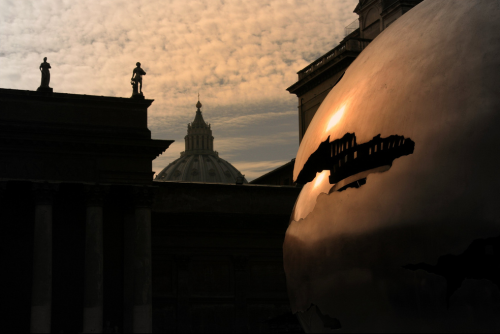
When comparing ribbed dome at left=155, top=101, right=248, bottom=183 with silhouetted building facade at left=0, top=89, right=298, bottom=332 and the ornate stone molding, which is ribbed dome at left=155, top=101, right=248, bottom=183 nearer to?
the ornate stone molding

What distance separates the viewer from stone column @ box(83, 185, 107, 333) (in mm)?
27750

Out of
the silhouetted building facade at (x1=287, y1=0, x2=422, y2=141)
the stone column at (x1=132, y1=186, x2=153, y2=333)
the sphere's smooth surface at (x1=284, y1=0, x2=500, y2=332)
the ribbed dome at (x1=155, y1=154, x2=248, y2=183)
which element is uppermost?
the ribbed dome at (x1=155, y1=154, x2=248, y2=183)

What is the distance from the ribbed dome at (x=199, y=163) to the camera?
140125mm

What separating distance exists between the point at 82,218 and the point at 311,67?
19788 millimetres

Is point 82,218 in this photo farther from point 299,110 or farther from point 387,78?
point 387,78

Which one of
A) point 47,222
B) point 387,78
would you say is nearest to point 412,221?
point 387,78

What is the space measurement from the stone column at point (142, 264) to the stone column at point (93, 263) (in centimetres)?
142

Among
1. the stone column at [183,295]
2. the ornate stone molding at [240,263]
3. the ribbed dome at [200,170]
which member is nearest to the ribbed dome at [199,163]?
the ribbed dome at [200,170]

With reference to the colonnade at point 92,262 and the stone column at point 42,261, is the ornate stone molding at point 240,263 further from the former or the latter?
the stone column at point 42,261

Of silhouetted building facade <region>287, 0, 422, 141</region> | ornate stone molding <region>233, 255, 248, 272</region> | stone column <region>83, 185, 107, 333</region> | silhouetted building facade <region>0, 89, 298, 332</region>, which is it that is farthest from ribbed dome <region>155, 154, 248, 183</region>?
stone column <region>83, 185, 107, 333</region>

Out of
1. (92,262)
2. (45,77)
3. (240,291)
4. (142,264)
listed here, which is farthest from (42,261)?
(240,291)

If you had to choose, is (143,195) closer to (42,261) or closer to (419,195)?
(42,261)

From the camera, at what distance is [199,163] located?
145875 mm

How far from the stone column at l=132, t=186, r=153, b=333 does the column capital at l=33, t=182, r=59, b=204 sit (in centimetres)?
347
